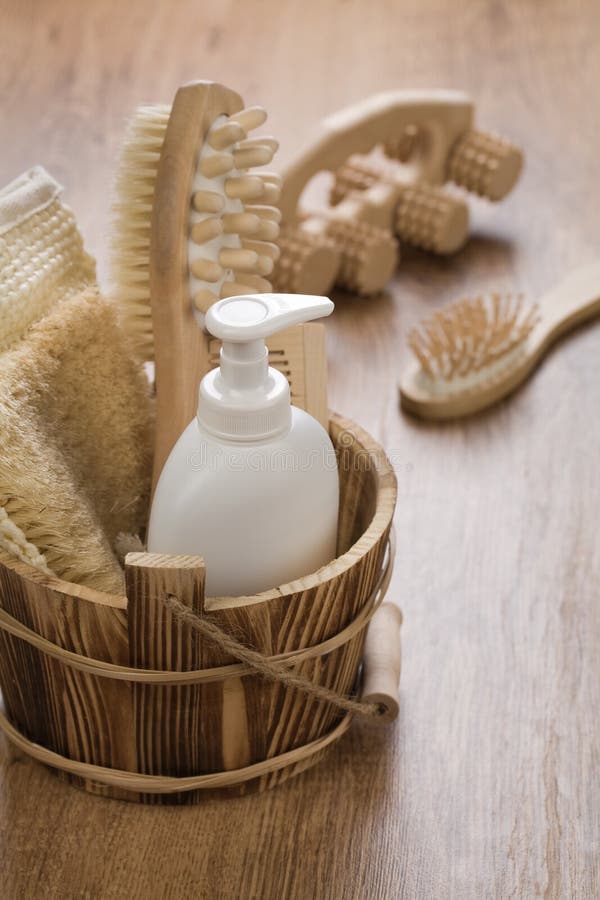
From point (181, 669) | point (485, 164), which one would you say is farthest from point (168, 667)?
point (485, 164)

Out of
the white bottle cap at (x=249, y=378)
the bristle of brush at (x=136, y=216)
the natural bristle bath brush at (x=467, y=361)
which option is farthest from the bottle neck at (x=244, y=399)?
the natural bristle bath brush at (x=467, y=361)

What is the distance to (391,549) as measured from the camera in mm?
503

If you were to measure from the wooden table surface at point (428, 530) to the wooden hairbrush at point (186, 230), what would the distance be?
0.16 metres

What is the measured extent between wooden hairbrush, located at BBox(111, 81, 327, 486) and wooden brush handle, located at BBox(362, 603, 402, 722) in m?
0.12

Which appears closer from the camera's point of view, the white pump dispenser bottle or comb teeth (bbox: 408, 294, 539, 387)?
the white pump dispenser bottle

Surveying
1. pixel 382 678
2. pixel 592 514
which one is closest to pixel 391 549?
pixel 382 678

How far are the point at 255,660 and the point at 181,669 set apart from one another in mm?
33

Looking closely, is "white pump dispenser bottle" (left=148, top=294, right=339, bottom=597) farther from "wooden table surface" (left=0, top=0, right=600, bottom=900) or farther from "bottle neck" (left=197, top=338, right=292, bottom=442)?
"wooden table surface" (left=0, top=0, right=600, bottom=900)

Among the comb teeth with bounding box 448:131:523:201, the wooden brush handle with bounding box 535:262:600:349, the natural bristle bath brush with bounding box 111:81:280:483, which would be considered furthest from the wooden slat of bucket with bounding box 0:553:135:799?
the comb teeth with bounding box 448:131:523:201

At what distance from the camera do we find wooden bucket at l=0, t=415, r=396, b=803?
1.38ft

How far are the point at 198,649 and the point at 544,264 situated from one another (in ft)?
1.98

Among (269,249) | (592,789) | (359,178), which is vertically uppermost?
(269,249)

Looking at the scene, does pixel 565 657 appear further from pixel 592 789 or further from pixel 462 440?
pixel 462 440

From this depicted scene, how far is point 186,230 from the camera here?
1.59 feet
